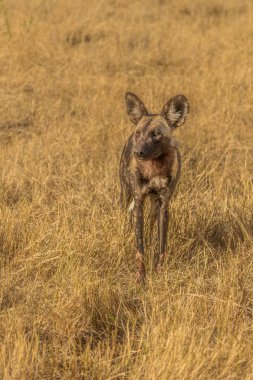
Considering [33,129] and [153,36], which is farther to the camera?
[153,36]

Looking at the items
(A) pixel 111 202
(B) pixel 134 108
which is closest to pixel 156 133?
(B) pixel 134 108

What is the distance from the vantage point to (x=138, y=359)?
3.51m

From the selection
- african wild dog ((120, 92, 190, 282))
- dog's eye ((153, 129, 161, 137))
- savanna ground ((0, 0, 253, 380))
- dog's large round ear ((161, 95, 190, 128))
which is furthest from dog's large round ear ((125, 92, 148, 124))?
savanna ground ((0, 0, 253, 380))

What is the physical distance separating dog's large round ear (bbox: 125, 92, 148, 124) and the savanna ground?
31.2 inches

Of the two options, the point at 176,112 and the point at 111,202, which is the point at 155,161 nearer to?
the point at 176,112

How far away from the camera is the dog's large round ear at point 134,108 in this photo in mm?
4574

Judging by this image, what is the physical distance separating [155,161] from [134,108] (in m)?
0.42

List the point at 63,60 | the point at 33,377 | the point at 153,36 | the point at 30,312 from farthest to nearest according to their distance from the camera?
the point at 153,36, the point at 63,60, the point at 30,312, the point at 33,377

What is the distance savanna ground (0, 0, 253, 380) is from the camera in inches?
141

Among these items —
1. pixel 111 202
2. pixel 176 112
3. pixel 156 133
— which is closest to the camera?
pixel 156 133

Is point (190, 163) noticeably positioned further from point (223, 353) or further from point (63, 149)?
point (223, 353)

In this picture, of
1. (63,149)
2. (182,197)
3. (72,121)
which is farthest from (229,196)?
(72,121)

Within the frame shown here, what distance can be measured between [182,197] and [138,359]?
7.20 ft

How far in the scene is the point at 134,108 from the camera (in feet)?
15.1
